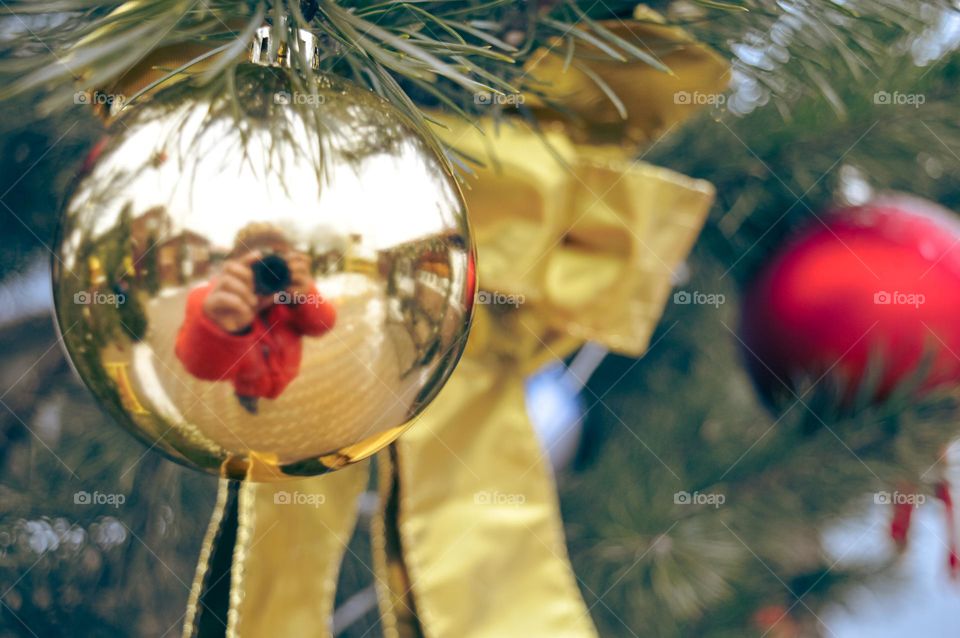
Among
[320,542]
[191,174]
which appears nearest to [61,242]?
[191,174]

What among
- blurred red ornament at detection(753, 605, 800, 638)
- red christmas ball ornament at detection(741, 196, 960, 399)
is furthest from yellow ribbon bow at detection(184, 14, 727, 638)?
blurred red ornament at detection(753, 605, 800, 638)

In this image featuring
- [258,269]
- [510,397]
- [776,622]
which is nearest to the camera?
[258,269]

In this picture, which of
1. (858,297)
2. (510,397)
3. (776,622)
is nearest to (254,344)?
(510,397)

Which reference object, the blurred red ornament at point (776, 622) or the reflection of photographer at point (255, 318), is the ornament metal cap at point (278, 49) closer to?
the reflection of photographer at point (255, 318)

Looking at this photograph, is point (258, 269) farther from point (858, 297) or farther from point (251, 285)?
point (858, 297)

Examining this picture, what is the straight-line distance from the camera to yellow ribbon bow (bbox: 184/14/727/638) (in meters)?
0.42

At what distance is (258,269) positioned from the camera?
0.24 metres

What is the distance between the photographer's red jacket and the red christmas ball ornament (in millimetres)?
308

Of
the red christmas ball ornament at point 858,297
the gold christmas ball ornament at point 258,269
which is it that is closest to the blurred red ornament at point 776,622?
the red christmas ball ornament at point 858,297

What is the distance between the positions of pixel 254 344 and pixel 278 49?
0.30ft

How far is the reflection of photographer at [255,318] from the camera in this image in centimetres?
24

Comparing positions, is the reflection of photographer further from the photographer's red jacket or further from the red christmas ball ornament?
the red christmas ball ornament

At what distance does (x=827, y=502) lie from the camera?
57cm

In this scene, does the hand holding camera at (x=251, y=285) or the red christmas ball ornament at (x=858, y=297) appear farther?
the red christmas ball ornament at (x=858, y=297)
